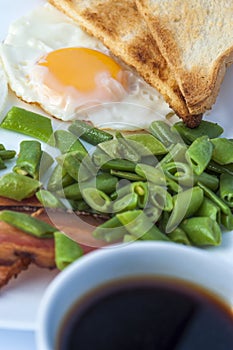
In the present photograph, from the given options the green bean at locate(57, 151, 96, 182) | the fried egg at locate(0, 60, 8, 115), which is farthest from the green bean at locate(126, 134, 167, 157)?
the fried egg at locate(0, 60, 8, 115)

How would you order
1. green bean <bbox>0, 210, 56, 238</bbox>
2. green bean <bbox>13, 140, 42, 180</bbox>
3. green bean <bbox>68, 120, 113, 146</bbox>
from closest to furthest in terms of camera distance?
green bean <bbox>0, 210, 56, 238</bbox>
green bean <bbox>13, 140, 42, 180</bbox>
green bean <bbox>68, 120, 113, 146</bbox>

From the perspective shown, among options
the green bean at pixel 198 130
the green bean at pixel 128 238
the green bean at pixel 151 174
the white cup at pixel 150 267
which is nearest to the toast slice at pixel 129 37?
the green bean at pixel 198 130

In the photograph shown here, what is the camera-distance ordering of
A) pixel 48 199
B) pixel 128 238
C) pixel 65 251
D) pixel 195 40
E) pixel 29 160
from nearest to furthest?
pixel 65 251
pixel 128 238
pixel 48 199
pixel 29 160
pixel 195 40

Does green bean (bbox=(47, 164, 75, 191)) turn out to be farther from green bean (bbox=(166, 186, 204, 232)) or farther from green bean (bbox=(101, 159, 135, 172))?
green bean (bbox=(166, 186, 204, 232))

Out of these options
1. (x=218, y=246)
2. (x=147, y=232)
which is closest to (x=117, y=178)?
(x=147, y=232)

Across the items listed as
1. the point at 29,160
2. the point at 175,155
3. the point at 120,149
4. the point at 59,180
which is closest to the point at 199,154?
the point at 175,155

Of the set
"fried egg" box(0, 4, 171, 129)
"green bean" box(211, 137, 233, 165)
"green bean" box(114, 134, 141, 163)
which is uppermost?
"green bean" box(211, 137, 233, 165)

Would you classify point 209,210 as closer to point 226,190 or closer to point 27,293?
point 226,190
